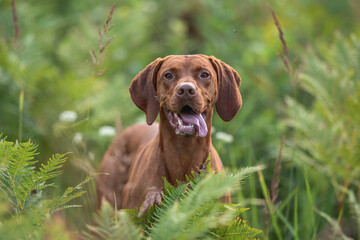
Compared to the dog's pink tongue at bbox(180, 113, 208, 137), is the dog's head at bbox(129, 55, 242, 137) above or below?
above

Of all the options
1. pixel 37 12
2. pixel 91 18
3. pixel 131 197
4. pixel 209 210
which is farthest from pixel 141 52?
pixel 209 210

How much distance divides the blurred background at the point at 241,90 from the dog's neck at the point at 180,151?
0.46 metres

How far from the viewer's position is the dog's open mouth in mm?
2684

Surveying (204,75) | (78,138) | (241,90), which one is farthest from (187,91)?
(241,90)

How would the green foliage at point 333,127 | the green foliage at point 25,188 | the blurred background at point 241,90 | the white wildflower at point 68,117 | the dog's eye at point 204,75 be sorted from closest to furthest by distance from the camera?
the green foliage at point 25,188 < the dog's eye at point 204,75 < the blurred background at point 241,90 < the green foliage at point 333,127 < the white wildflower at point 68,117

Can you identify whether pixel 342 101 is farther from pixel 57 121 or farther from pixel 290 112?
pixel 57 121

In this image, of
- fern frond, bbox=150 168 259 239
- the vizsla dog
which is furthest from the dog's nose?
fern frond, bbox=150 168 259 239

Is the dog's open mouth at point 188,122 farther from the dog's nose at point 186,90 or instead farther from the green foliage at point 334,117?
the green foliage at point 334,117

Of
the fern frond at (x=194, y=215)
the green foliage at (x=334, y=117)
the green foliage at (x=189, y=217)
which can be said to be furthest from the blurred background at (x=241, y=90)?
the fern frond at (x=194, y=215)

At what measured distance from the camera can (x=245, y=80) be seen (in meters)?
6.28

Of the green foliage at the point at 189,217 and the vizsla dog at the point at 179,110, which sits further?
the vizsla dog at the point at 179,110

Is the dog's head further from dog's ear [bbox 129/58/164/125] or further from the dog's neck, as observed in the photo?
the dog's neck

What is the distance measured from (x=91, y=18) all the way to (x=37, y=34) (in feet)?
3.67

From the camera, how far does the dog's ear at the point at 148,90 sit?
2967 millimetres
